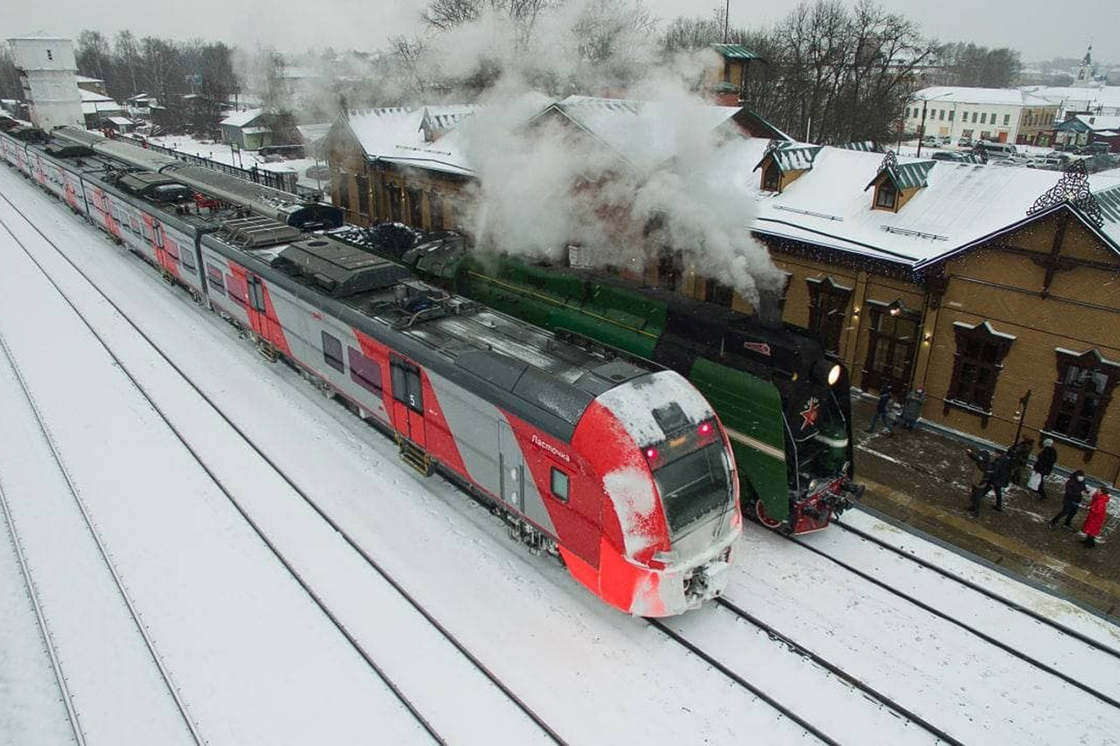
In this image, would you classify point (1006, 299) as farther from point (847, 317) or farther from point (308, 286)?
point (308, 286)

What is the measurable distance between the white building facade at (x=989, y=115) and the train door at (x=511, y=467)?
75010 mm

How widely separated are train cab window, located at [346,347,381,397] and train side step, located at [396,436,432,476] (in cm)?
99

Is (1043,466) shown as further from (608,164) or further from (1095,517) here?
(608,164)

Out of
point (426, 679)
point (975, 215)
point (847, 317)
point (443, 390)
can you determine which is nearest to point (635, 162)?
point (847, 317)

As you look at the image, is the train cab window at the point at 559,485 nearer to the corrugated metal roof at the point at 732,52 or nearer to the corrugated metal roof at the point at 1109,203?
the corrugated metal roof at the point at 1109,203

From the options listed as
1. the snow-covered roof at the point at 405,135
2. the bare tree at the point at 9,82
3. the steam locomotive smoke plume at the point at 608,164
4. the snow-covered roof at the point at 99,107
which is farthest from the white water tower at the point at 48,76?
the steam locomotive smoke plume at the point at 608,164

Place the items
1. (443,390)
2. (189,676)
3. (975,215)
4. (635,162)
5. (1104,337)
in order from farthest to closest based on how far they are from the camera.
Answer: (635,162) < (975,215) < (1104,337) < (443,390) < (189,676)

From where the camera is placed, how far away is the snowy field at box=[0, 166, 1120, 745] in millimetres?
7566

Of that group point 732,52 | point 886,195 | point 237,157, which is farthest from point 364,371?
point 237,157

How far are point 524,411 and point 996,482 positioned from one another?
329 inches

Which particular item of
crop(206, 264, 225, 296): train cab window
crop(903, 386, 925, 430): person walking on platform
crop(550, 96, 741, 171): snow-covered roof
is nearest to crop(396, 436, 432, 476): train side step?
crop(550, 96, 741, 171): snow-covered roof

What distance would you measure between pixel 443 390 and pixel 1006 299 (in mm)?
10856

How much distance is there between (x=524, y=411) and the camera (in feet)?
29.0

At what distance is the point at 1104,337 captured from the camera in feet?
40.5
